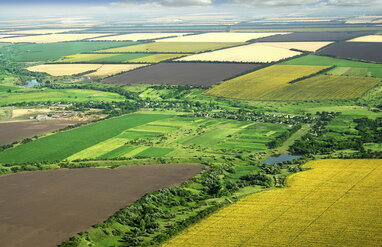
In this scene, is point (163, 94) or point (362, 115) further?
point (163, 94)

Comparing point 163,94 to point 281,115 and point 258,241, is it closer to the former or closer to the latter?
point 281,115

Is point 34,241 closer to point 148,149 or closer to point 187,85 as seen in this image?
point 148,149

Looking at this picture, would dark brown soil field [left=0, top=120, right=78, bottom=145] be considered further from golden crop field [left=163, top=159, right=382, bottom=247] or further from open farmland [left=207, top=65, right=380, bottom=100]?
golden crop field [left=163, top=159, right=382, bottom=247]

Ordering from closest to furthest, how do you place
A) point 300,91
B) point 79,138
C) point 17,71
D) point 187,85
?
1. point 79,138
2. point 300,91
3. point 187,85
4. point 17,71

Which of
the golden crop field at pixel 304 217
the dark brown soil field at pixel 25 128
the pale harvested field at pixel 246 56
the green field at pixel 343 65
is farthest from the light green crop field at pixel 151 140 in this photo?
the pale harvested field at pixel 246 56

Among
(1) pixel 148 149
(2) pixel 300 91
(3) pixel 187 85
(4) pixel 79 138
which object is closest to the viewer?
(1) pixel 148 149

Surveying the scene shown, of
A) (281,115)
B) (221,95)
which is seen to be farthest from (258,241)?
(221,95)

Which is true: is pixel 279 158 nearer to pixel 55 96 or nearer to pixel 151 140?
pixel 151 140

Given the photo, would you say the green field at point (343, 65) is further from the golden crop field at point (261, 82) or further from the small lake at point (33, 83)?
the small lake at point (33, 83)
